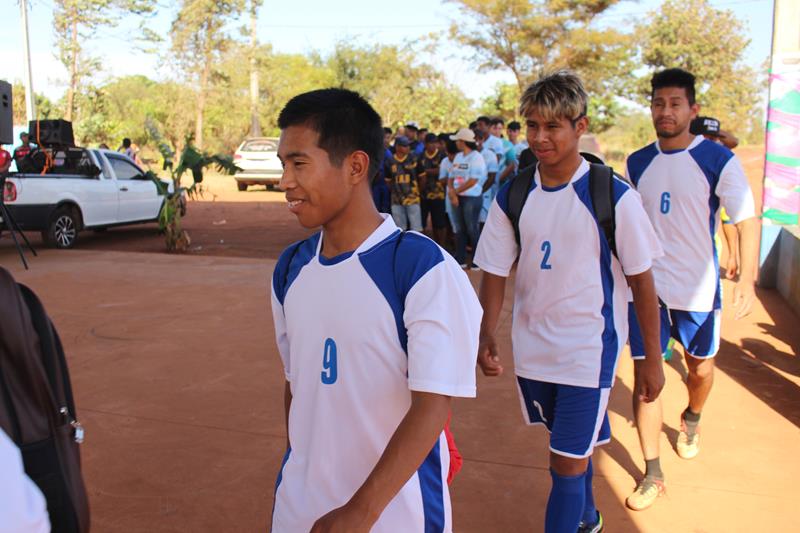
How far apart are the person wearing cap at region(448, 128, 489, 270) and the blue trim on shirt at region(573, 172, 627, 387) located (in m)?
7.73

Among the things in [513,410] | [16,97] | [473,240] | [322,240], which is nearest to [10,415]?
[322,240]

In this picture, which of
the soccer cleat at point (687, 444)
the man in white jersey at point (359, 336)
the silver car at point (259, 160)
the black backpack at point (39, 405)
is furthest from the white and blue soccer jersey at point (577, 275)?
the silver car at point (259, 160)

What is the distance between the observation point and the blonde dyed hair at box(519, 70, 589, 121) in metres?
3.08

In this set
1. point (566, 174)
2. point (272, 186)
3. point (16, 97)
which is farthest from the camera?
point (16, 97)

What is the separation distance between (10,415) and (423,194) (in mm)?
11601

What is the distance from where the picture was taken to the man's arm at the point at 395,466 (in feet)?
5.42

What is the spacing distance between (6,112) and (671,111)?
5.99m

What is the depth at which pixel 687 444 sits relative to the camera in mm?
4574

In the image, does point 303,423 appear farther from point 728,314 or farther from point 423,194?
point 423,194

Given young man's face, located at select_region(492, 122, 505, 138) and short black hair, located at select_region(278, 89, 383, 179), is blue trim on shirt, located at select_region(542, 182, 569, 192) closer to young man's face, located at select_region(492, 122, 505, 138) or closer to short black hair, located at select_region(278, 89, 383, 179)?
short black hair, located at select_region(278, 89, 383, 179)

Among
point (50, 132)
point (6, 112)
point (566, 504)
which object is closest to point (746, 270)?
point (566, 504)

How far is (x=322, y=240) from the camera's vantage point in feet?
6.73

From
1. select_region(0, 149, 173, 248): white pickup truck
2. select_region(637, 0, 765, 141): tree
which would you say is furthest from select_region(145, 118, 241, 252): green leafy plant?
select_region(637, 0, 765, 141): tree

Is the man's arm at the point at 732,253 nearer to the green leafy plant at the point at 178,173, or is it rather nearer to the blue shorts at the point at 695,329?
the blue shorts at the point at 695,329
